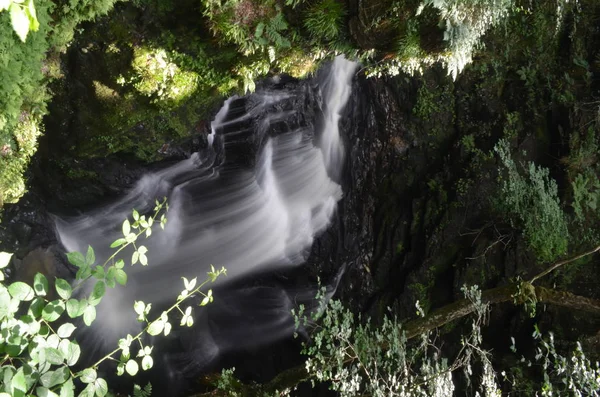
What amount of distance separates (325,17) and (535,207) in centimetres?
580

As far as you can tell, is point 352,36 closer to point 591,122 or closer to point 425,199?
point 425,199

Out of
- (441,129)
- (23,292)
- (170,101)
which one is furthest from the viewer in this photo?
(441,129)

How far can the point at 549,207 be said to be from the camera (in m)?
9.11

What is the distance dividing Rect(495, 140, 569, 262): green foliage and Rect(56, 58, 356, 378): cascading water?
3768 mm

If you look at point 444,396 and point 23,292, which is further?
point 444,396

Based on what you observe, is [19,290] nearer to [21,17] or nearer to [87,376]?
[87,376]

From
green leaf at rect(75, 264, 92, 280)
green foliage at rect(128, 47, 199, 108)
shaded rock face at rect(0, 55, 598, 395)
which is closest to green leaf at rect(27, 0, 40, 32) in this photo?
green leaf at rect(75, 264, 92, 280)

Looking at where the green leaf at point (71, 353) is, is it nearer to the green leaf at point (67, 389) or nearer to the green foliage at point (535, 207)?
the green leaf at point (67, 389)

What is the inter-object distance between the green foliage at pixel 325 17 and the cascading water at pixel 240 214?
3135mm

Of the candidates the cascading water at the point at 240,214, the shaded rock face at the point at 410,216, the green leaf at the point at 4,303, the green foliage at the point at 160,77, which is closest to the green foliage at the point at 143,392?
the cascading water at the point at 240,214

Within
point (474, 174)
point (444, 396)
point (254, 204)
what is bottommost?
point (444, 396)

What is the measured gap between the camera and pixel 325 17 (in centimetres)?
634

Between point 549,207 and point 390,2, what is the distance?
5.43m

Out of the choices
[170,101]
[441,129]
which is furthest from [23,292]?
[441,129]
